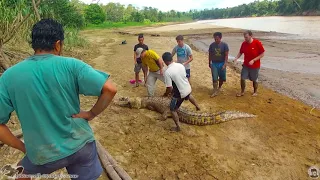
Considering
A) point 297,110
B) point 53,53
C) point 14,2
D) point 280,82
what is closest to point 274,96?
point 297,110

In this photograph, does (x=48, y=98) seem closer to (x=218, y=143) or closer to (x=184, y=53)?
(x=218, y=143)

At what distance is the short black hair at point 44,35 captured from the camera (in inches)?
72.9

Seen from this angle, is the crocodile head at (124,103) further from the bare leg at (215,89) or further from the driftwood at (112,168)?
the driftwood at (112,168)

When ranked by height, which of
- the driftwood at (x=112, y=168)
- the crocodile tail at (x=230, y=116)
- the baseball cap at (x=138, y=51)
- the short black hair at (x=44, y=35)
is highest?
the short black hair at (x=44, y=35)

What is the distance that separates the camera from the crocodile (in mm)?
5625

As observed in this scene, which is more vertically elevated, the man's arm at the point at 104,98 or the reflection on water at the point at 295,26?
the man's arm at the point at 104,98

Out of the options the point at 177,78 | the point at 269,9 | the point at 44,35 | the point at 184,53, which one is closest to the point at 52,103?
the point at 44,35

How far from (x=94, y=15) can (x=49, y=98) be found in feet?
164

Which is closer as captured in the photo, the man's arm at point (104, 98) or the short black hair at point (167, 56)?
the man's arm at point (104, 98)

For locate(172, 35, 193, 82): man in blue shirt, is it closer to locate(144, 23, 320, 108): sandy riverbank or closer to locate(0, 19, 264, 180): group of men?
locate(144, 23, 320, 108): sandy riverbank

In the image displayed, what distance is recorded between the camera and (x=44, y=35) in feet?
6.08

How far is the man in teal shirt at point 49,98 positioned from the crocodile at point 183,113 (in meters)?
3.81

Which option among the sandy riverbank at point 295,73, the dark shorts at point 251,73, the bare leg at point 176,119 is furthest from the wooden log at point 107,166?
the sandy riverbank at point 295,73

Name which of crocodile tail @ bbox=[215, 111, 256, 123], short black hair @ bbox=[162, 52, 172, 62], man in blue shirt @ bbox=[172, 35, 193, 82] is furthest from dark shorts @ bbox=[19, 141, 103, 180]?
man in blue shirt @ bbox=[172, 35, 193, 82]
